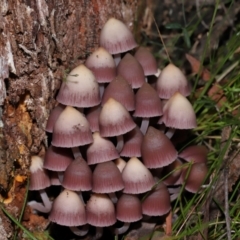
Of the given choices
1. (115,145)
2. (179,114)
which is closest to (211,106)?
(179,114)

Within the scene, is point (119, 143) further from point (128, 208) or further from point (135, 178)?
point (128, 208)

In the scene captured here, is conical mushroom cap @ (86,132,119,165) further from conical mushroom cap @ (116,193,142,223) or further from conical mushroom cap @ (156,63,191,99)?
conical mushroom cap @ (156,63,191,99)

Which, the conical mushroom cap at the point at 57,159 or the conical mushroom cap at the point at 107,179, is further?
the conical mushroom cap at the point at 57,159

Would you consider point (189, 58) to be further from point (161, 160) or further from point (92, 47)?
point (161, 160)

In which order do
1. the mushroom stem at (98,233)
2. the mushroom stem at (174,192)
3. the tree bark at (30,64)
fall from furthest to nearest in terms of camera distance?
the mushroom stem at (174,192) → the mushroom stem at (98,233) → the tree bark at (30,64)

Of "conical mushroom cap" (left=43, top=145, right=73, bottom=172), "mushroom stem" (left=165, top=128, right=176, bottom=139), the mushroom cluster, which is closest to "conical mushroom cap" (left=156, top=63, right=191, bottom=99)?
the mushroom cluster

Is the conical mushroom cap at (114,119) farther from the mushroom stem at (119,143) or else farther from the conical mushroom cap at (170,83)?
the conical mushroom cap at (170,83)

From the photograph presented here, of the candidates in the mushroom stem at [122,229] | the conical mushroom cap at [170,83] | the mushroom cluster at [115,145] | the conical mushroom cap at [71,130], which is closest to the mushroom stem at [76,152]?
the mushroom cluster at [115,145]
